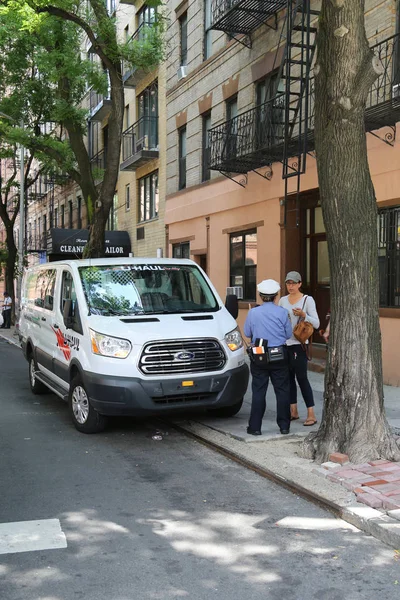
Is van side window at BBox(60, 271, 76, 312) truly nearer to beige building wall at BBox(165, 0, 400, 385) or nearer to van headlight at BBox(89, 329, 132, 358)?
van headlight at BBox(89, 329, 132, 358)

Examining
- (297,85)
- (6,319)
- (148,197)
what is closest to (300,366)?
(297,85)

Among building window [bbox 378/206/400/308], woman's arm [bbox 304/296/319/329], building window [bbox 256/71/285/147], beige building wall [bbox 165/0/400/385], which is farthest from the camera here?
building window [bbox 256/71/285/147]

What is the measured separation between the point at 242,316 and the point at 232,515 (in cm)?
1100

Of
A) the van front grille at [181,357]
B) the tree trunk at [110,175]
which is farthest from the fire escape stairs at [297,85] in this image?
the van front grille at [181,357]

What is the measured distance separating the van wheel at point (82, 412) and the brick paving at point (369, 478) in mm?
2785

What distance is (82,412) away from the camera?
24.8 feet

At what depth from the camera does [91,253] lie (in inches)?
575

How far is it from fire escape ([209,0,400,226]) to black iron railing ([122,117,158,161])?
20.2 ft

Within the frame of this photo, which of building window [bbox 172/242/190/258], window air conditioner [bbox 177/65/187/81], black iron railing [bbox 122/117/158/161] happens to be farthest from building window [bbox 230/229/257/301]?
black iron railing [bbox 122/117/158/161]

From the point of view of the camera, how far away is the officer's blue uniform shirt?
685 centimetres

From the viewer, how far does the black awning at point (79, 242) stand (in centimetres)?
2370

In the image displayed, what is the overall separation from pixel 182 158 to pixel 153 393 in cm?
1364

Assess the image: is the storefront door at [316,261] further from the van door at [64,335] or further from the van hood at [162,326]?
the van door at [64,335]

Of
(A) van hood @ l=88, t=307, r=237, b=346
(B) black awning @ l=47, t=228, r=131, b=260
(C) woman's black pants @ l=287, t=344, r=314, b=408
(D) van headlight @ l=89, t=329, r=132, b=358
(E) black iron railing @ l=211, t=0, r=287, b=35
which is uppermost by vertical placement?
(E) black iron railing @ l=211, t=0, r=287, b=35
